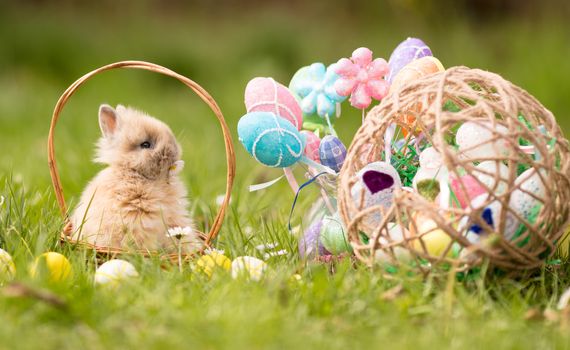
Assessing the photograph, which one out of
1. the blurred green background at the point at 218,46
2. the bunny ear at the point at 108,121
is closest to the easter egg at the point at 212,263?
the bunny ear at the point at 108,121

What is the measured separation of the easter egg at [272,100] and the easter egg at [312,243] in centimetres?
34

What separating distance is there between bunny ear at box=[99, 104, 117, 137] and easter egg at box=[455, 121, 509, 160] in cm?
111

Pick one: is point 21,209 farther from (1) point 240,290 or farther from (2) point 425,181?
(2) point 425,181

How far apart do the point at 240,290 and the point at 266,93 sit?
693 millimetres

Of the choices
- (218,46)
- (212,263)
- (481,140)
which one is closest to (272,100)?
(212,263)

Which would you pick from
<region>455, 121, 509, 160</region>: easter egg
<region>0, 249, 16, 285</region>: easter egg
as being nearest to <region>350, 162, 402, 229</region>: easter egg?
<region>455, 121, 509, 160</region>: easter egg

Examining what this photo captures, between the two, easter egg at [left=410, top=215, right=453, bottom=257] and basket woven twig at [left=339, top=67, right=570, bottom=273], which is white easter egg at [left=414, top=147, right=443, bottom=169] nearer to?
basket woven twig at [left=339, top=67, right=570, bottom=273]

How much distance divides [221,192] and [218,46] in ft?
13.3

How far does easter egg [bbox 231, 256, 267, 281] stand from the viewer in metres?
2.16

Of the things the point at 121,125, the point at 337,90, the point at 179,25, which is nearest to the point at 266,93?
the point at 337,90

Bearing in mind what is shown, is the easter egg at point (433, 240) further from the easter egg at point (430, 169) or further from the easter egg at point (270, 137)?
the easter egg at point (270, 137)

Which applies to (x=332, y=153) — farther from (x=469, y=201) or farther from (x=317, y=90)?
(x=469, y=201)

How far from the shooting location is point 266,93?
2.44m

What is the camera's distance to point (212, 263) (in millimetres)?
2283
